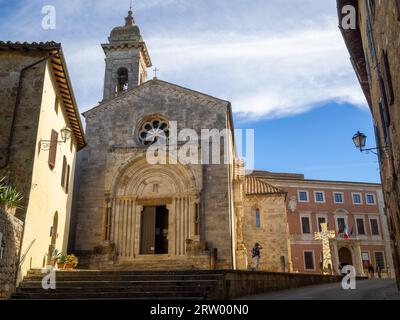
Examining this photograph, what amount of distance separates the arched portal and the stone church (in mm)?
47

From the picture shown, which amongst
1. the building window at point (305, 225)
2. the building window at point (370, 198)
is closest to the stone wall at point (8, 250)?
the building window at point (305, 225)

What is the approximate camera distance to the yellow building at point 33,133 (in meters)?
12.6

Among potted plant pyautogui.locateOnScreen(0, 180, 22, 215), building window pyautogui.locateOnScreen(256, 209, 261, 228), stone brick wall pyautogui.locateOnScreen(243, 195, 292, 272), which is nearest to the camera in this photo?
potted plant pyautogui.locateOnScreen(0, 180, 22, 215)

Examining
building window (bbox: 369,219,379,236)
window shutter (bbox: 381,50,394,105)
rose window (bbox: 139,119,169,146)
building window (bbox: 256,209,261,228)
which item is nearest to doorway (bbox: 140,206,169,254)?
rose window (bbox: 139,119,169,146)

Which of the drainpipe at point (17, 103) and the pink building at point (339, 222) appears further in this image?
the pink building at point (339, 222)

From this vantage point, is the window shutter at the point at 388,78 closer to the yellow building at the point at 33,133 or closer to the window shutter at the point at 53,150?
the yellow building at the point at 33,133

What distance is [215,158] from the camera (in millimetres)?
19734

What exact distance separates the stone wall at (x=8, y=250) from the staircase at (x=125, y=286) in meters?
0.48

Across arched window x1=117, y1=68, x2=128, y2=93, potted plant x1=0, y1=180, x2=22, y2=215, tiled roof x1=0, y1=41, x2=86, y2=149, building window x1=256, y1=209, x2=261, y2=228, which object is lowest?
Result: potted plant x1=0, y1=180, x2=22, y2=215

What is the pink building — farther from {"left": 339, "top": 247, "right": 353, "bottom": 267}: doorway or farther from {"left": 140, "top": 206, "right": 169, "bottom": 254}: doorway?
{"left": 140, "top": 206, "right": 169, "bottom": 254}: doorway

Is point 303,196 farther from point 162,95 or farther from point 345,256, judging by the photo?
point 162,95

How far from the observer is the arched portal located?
62.5ft
